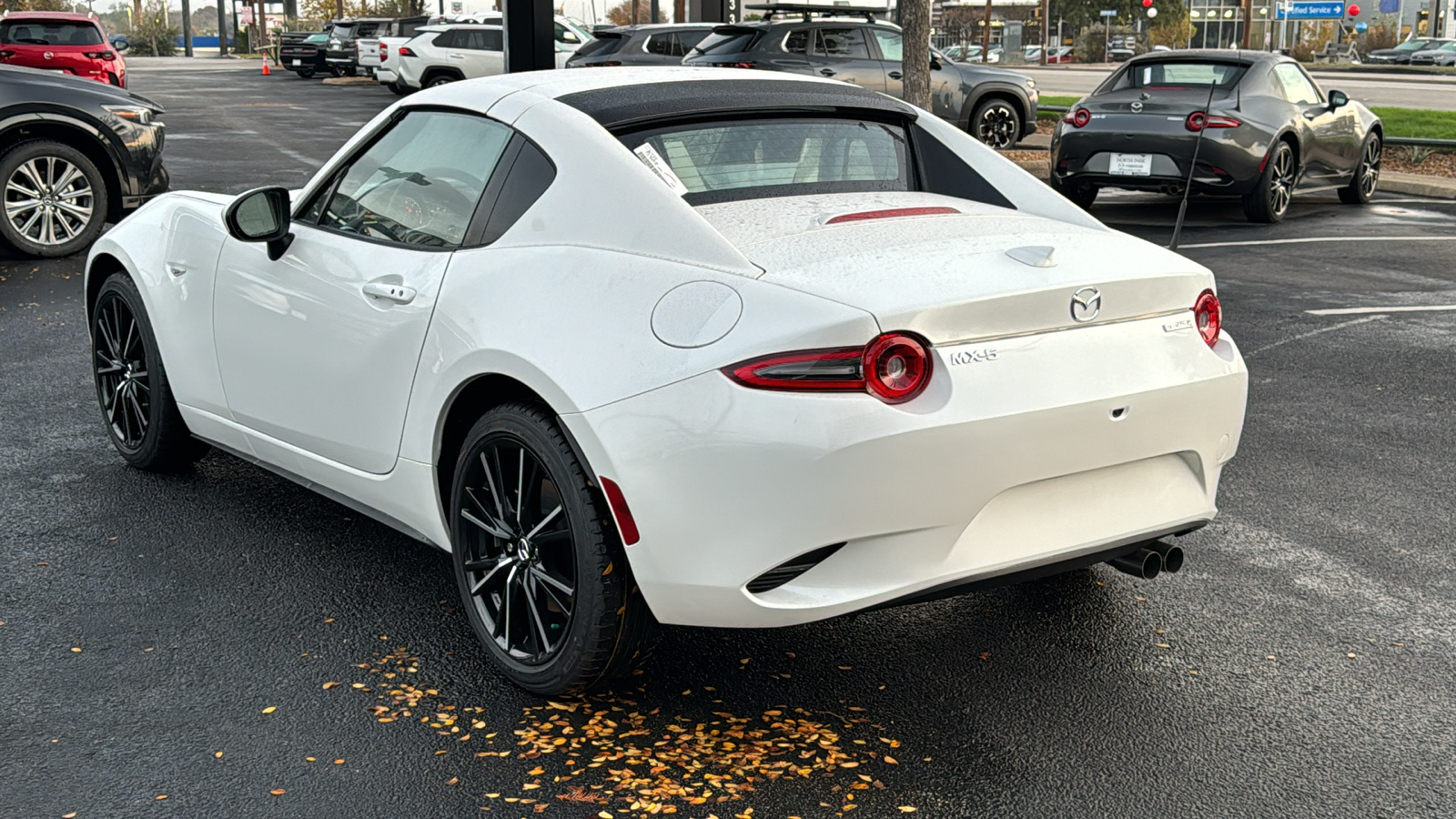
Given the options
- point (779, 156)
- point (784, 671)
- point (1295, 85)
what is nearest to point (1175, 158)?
point (1295, 85)

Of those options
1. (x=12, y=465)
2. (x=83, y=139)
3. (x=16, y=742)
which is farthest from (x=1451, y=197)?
(x=16, y=742)

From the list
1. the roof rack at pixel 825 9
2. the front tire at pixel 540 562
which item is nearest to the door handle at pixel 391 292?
the front tire at pixel 540 562

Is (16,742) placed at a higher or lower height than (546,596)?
lower

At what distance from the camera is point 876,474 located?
123 inches

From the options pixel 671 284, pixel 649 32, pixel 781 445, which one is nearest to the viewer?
pixel 781 445

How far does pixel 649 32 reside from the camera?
2281 cm

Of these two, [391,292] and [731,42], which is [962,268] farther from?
[731,42]

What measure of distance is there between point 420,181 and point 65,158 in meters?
8.19

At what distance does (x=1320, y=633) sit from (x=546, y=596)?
2.15 metres

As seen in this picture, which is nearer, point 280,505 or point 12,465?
point 280,505

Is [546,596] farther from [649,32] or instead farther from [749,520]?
[649,32]

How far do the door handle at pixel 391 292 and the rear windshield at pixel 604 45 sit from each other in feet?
63.7

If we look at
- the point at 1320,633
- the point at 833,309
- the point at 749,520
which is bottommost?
the point at 1320,633

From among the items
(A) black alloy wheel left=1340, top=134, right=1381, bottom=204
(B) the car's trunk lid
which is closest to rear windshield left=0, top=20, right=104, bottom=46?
(A) black alloy wheel left=1340, top=134, right=1381, bottom=204
